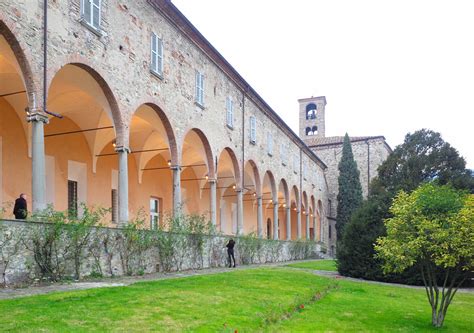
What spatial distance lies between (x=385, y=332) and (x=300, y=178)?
29025 millimetres

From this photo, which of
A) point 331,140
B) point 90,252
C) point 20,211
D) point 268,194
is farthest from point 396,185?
point 331,140

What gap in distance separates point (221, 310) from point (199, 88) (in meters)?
12.3

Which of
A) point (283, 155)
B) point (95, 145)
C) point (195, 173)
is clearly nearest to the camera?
point (95, 145)

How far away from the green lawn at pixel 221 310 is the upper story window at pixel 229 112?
1051 cm

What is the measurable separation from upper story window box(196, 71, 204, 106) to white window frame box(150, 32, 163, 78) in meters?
2.87

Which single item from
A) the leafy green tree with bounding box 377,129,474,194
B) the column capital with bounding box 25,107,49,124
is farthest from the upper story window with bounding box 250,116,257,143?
the column capital with bounding box 25,107,49,124

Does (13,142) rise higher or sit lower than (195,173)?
higher

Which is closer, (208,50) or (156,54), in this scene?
(156,54)

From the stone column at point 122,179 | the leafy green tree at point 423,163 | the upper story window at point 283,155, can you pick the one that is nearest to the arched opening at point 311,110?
the upper story window at point 283,155

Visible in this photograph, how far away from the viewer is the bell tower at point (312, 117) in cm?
5453

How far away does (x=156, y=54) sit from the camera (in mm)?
15422

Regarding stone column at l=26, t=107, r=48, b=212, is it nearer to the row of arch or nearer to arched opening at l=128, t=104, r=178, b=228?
the row of arch

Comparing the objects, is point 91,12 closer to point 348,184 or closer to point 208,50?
point 208,50

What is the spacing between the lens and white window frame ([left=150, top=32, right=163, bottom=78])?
1513cm
